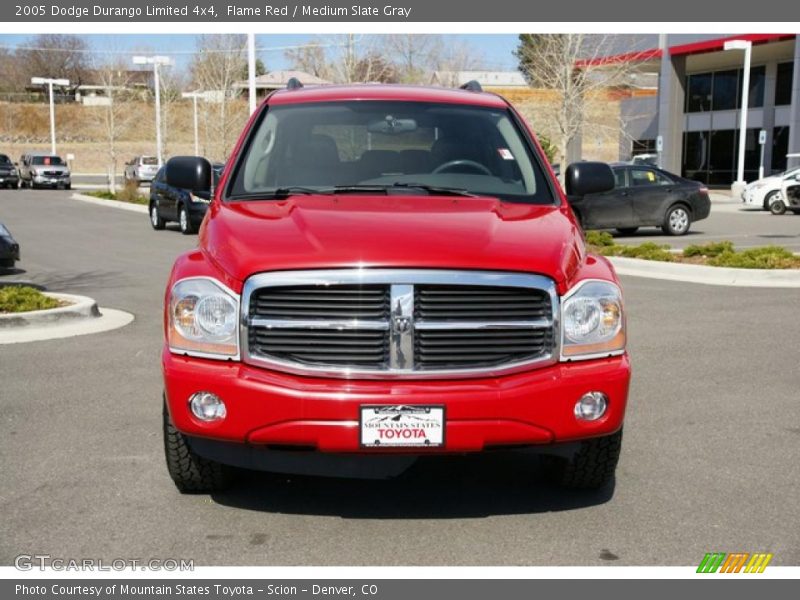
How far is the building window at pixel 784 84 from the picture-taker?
4341 centimetres

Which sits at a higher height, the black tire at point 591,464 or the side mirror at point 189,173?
the side mirror at point 189,173

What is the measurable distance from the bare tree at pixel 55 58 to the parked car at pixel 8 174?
50723mm

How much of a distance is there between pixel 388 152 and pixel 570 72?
25.5m

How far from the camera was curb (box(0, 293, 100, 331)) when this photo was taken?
9.35 meters

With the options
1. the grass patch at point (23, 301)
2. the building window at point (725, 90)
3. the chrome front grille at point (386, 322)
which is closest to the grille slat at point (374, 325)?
the chrome front grille at point (386, 322)

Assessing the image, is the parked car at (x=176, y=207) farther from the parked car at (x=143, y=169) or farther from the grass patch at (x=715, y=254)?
the parked car at (x=143, y=169)

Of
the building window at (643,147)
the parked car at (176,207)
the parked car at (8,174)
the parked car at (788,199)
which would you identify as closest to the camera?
the parked car at (176,207)

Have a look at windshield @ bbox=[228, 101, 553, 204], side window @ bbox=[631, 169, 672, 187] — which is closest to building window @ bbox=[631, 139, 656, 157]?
side window @ bbox=[631, 169, 672, 187]

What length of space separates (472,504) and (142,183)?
51664 mm

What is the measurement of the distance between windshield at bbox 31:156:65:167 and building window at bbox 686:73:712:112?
32.6 m

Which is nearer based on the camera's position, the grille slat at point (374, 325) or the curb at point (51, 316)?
the grille slat at point (374, 325)

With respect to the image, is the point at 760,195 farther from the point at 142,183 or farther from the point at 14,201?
the point at 142,183
